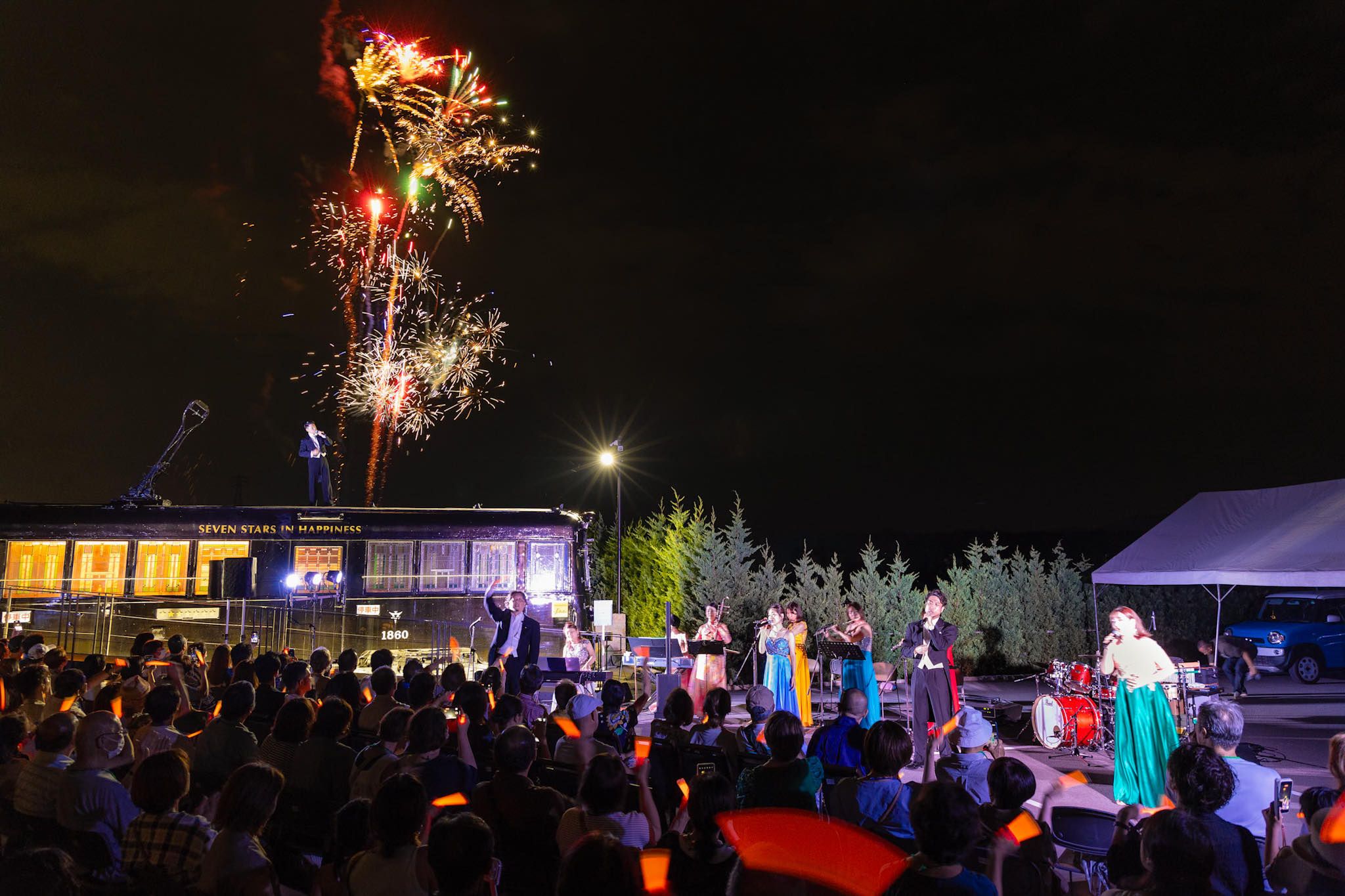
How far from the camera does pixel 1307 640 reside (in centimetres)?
1970

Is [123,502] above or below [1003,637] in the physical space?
above

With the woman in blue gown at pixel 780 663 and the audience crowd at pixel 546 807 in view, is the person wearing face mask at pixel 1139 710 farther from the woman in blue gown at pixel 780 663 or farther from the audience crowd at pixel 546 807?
the woman in blue gown at pixel 780 663

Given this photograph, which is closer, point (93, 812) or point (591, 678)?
point (93, 812)

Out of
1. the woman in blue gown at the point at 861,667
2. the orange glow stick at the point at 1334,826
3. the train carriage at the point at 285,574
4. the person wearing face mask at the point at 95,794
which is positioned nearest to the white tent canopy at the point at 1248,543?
the woman in blue gown at the point at 861,667

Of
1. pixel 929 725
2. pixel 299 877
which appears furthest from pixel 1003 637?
pixel 299 877

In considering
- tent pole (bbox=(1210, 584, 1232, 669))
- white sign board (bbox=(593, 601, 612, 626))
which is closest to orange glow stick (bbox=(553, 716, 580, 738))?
tent pole (bbox=(1210, 584, 1232, 669))

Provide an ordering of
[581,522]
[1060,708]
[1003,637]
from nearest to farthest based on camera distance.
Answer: [1060,708] → [581,522] → [1003,637]

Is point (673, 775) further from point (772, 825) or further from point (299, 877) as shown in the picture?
point (299, 877)

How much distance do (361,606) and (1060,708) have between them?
11966 mm

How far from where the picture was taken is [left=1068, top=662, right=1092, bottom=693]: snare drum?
1203 cm

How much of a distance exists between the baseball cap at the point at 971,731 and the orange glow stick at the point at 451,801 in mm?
2925

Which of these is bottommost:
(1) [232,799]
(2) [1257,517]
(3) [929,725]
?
(3) [929,725]

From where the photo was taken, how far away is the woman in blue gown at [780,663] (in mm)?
12797

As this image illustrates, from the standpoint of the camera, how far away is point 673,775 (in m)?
5.79
